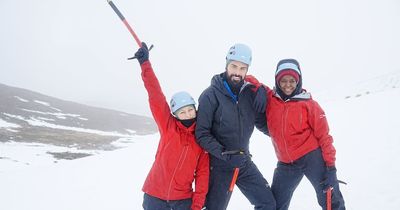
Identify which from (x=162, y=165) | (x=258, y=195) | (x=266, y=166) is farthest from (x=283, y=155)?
(x=266, y=166)

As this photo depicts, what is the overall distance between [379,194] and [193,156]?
15.0ft

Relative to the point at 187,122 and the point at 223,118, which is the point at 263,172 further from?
the point at 187,122

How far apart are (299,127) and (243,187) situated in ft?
4.41

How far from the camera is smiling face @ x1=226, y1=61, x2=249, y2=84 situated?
5.35 meters

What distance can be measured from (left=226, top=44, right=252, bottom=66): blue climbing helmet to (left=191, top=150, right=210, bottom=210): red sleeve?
5.20 feet

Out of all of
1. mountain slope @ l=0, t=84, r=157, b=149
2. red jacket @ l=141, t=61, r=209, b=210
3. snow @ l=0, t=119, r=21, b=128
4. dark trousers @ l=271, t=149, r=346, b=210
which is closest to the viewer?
red jacket @ l=141, t=61, r=209, b=210

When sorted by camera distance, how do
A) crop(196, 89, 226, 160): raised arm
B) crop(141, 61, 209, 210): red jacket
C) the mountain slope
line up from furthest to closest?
the mountain slope → crop(141, 61, 209, 210): red jacket → crop(196, 89, 226, 160): raised arm

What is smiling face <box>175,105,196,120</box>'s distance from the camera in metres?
5.26

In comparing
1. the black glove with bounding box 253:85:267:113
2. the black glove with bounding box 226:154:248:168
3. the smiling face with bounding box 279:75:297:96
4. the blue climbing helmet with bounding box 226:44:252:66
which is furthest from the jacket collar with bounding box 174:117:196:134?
the smiling face with bounding box 279:75:297:96

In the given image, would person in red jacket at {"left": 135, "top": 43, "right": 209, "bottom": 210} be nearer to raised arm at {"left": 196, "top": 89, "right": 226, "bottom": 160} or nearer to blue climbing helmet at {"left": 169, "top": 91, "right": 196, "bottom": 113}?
blue climbing helmet at {"left": 169, "top": 91, "right": 196, "bottom": 113}

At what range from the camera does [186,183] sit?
17.2 ft

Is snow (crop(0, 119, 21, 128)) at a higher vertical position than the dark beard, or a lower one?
lower

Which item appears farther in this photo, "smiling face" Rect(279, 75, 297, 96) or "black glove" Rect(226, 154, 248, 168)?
"smiling face" Rect(279, 75, 297, 96)

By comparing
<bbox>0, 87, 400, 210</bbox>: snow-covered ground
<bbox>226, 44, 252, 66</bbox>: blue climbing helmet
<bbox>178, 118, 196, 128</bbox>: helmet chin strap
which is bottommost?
<bbox>0, 87, 400, 210</bbox>: snow-covered ground
